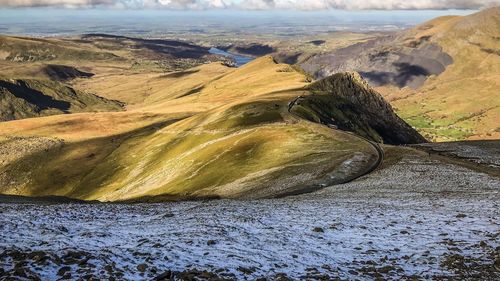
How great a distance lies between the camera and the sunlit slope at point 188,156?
67062mm

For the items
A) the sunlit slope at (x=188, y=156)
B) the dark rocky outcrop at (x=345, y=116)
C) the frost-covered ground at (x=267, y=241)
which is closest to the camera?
the frost-covered ground at (x=267, y=241)

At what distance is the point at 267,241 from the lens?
1014 inches

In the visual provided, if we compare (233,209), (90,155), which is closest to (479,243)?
(233,209)

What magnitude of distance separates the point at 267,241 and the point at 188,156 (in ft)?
254

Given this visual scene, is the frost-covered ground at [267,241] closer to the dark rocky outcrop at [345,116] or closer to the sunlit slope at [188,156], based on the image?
the sunlit slope at [188,156]

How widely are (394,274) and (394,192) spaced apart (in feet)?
92.4

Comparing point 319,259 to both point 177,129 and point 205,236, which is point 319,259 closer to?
point 205,236

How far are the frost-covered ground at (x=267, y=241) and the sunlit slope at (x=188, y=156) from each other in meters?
21.6

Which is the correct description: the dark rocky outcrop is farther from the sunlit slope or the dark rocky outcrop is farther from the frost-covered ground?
the frost-covered ground

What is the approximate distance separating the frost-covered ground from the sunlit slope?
21.6 m

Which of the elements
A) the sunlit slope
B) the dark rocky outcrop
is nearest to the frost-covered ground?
the sunlit slope

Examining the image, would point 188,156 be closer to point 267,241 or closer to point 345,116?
point 345,116

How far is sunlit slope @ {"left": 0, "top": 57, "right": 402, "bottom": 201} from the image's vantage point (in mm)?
67062

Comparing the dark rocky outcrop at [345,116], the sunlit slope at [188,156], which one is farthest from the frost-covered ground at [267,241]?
the dark rocky outcrop at [345,116]
